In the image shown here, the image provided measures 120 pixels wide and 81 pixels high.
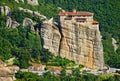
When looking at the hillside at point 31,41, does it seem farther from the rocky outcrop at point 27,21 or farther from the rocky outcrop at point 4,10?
the rocky outcrop at point 4,10

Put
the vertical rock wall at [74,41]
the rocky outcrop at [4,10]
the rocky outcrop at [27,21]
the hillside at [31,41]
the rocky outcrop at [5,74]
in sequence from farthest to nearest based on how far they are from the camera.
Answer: the rocky outcrop at [4,10] < the rocky outcrop at [27,21] < the vertical rock wall at [74,41] < the hillside at [31,41] < the rocky outcrop at [5,74]

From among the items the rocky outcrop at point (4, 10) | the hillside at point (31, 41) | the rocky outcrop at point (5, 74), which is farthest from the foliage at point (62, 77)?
the rocky outcrop at point (4, 10)

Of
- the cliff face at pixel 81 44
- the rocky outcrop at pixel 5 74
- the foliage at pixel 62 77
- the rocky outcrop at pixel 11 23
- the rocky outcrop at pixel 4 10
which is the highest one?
the rocky outcrop at pixel 4 10

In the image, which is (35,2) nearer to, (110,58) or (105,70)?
(110,58)

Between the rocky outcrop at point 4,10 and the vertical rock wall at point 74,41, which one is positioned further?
the rocky outcrop at point 4,10

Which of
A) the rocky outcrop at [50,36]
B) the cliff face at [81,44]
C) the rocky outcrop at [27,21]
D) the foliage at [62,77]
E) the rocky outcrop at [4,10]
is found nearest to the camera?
the foliage at [62,77]

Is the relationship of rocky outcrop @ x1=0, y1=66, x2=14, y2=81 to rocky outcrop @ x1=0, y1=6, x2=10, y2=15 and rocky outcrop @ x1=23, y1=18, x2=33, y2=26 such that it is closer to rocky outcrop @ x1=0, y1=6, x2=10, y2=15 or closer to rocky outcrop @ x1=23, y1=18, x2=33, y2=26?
rocky outcrop @ x1=23, y1=18, x2=33, y2=26

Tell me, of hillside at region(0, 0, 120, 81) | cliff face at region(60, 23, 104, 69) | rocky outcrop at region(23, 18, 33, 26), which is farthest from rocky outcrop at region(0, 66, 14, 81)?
rocky outcrop at region(23, 18, 33, 26)

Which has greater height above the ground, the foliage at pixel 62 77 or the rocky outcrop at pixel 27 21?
the rocky outcrop at pixel 27 21

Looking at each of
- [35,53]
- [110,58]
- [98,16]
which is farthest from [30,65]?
[98,16]
